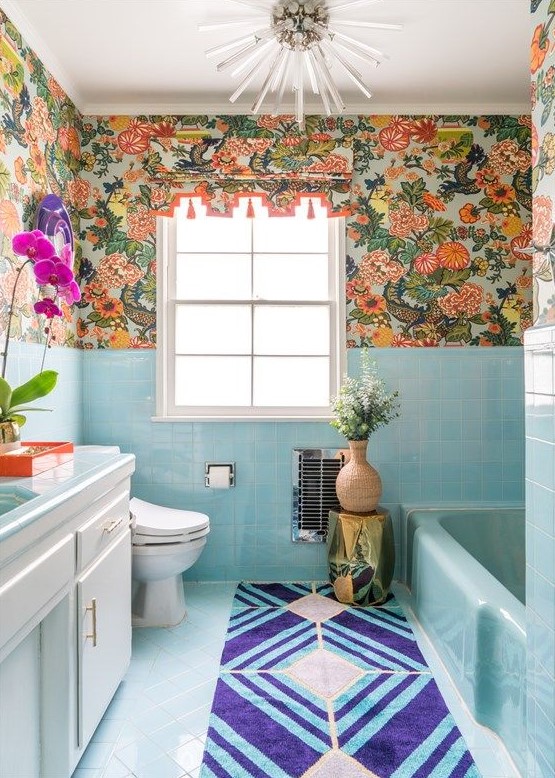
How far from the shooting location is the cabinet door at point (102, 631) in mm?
1501

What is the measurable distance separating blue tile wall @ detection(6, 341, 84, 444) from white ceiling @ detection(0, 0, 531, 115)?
1291 millimetres

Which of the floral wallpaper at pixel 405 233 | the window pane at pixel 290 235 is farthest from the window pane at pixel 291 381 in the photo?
the window pane at pixel 290 235

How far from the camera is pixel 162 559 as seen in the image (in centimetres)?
234

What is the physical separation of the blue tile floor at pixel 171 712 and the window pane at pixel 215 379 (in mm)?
1125

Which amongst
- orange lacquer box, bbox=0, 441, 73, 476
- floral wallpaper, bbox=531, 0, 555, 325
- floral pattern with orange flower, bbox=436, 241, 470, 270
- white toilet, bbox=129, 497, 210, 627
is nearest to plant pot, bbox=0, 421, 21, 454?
orange lacquer box, bbox=0, 441, 73, 476

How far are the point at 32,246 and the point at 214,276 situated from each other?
4.64 feet

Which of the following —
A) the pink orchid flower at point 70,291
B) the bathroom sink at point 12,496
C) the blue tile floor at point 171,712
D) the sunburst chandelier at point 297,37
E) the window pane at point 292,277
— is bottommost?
the blue tile floor at point 171,712

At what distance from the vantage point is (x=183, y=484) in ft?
9.61

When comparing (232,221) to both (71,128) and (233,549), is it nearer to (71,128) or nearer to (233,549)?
(71,128)

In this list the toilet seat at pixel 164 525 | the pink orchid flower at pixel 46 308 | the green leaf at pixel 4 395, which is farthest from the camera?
the toilet seat at pixel 164 525

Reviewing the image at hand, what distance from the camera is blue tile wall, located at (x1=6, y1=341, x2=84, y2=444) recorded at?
2.20m

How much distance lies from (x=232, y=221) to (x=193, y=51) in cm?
84

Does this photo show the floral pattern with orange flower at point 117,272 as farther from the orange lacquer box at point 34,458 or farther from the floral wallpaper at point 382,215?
the orange lacquer box at point 34,458

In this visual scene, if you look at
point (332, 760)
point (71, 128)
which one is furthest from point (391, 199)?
point (332, 760)
